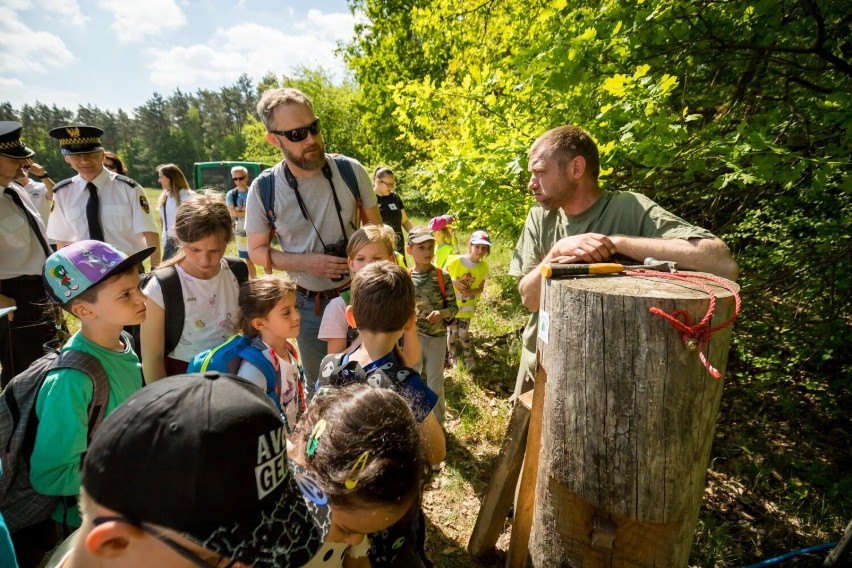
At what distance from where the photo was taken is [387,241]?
8.68 feet

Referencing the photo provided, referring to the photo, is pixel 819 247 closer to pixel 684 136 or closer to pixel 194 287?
pixel 684 136

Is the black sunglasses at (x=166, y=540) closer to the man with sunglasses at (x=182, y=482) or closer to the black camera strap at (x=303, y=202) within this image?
the man with sunglasses at (x=182, y=482)

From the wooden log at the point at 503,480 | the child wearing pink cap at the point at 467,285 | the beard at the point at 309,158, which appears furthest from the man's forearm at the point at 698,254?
the child wearing pink cap at the point at 467,285

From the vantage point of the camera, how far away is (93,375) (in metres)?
1.75

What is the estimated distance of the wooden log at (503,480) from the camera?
2227 mm

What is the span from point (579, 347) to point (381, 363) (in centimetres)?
89

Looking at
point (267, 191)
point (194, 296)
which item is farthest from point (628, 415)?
point (267, 191)

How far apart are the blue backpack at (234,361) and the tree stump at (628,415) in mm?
1341

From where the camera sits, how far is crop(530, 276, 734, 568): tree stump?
1.38 m

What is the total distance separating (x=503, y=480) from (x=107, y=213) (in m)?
4.04

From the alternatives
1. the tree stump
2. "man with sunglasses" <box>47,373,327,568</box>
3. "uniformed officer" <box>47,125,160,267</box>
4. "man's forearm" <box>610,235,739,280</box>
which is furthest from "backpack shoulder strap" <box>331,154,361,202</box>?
"uniformed officer" <box>47,125,160,267</box>

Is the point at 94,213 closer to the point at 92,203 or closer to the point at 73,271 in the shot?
the point at 92,203

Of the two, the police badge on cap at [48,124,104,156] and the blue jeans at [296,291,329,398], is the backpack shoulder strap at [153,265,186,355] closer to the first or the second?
the blue jeans at [296,291,329,398]

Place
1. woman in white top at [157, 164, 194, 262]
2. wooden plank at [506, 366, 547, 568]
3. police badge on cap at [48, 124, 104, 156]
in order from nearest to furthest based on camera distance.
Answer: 1. wooden plank at [506, 366, 547, 568]
2. police badge on cap at [48, 124, 104, 156]
3. woman in white top at [157, 164, 194, 262]
